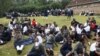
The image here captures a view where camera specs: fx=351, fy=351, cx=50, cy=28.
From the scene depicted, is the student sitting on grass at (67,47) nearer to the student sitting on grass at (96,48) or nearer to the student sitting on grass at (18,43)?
the student sitting on grass at (96,48)

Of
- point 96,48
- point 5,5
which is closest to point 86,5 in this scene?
point 5,5

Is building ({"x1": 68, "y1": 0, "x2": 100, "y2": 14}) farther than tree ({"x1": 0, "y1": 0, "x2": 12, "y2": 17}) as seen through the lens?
No

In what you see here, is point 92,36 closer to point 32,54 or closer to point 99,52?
point 32,54

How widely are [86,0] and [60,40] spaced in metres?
32.2

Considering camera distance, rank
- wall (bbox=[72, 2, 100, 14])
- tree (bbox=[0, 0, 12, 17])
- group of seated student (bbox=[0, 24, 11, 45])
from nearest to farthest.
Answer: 1. group of seated student (bbox=[0, 24, 11, 45])
2. wall (bbox=[72, 2, 100, 14])
3. tree (bbox=[0, 0, 12, 17])

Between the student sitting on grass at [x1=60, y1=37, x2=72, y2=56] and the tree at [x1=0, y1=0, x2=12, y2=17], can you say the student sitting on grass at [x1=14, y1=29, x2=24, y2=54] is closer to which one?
the student sitting on grass at [x1=60, y1=37, x2=72, y2=56]

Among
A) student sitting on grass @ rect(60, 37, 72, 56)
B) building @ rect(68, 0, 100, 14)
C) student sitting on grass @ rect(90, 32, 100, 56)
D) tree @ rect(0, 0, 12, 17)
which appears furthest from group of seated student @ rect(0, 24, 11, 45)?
tree @ rect(0, 0, 12, 17)

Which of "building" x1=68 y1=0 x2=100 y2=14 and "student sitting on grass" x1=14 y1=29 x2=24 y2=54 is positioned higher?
"student sitting on grass" x1=14 y1=29 x2=24 y2=54

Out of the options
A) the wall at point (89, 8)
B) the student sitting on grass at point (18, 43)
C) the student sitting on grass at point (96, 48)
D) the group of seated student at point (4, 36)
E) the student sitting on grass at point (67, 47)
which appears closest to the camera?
the student sitting on grass at point (96, 48)

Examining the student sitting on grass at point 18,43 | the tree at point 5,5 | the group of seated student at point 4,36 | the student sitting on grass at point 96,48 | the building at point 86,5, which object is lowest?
the tree at point 5,5

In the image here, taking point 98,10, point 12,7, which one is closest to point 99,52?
point 98,10

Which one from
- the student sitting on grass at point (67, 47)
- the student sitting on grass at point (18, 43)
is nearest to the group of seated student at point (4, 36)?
the student sitting on grass at point (18, 43)

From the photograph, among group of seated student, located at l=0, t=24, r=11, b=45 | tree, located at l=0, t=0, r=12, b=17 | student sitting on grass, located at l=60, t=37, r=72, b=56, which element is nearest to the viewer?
student sitting on grass, located at l=60, t=37, r=72, b=56

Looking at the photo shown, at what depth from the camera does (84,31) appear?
24844 mm
